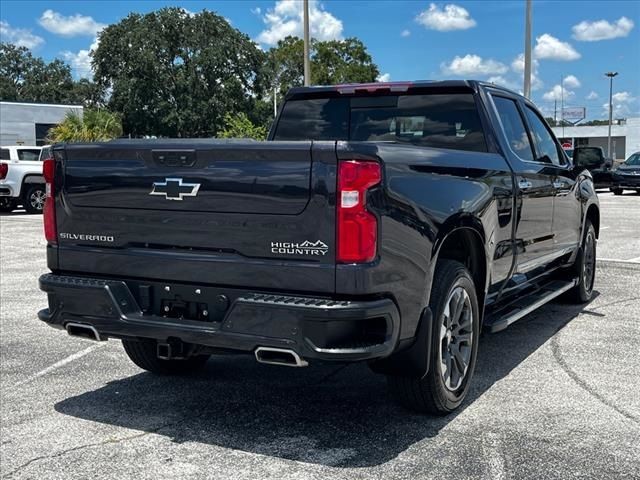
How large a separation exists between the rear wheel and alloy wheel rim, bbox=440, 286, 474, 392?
696 inches

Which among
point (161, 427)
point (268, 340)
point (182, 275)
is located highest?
point (182, 275)

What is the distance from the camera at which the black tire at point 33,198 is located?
19875 mm

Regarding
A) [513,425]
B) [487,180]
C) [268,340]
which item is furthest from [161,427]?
[487,180]

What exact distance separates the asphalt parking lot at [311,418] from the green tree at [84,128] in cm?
2980

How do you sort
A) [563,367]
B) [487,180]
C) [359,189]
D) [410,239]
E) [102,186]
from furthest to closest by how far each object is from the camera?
[563,367], [487,180], [102,186], [410,239], [359,189]

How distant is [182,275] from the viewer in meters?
3.81

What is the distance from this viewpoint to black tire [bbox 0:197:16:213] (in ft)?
64.9

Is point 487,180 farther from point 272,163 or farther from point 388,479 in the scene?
point 388,479

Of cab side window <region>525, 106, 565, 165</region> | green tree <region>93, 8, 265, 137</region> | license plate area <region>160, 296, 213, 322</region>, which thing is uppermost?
green tree <region>93, 8, 265, 137</region>

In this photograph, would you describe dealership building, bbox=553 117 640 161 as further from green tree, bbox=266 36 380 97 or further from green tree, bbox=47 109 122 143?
green tree, bbox=47 109 122 143

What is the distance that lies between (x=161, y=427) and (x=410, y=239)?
1.80 meters

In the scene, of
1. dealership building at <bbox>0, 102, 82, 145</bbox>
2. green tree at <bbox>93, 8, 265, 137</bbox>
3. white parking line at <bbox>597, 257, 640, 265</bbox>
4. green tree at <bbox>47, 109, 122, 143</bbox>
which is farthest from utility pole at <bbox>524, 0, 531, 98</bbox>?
green tree at <bbox>93, 8, 265, 137</bbox>

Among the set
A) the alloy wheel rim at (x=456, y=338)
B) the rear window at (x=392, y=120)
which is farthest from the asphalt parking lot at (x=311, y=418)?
the rear window at (x=392, y=120)

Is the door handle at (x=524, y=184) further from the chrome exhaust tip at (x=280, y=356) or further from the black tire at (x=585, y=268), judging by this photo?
the chrome exhaust tip at (x=280, y=356)
